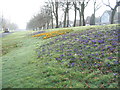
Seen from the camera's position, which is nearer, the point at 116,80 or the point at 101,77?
the point at 116,80

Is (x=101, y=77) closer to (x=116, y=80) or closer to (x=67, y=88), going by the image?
(x=116, y=80)

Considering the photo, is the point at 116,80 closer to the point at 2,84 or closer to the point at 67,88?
the point at 67,88

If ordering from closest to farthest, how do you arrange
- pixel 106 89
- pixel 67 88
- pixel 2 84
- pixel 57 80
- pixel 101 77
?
pixel 106 89 < pixel 67 88 < pixel 101 77 < pixel 57 80 < pixel 2 84

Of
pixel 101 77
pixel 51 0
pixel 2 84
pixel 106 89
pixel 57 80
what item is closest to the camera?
pixel 106 89

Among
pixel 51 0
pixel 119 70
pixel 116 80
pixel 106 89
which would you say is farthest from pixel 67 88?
pixel 51 0

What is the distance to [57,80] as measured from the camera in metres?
6.45

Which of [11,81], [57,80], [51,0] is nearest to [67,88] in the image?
[57,80]

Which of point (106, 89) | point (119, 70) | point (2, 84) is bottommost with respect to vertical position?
point (2, 84)

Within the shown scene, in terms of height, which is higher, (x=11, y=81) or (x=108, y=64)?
(x=108, y=64)

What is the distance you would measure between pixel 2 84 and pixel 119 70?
572cm

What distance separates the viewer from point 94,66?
7234 millimetres

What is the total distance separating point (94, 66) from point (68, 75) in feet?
4.92

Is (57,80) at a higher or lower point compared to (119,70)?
lower

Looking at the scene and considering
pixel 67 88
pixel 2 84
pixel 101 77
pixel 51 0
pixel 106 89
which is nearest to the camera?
pixel 106 89
